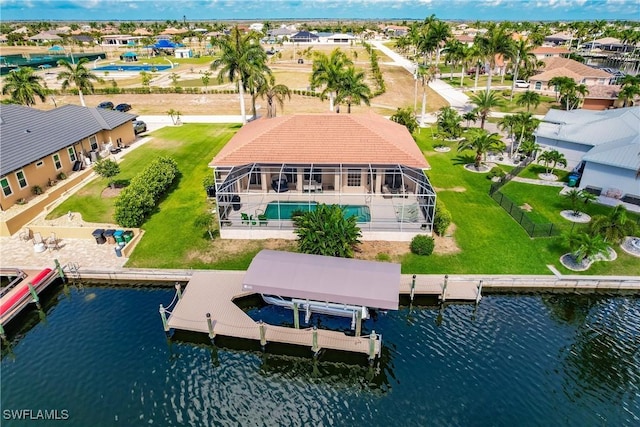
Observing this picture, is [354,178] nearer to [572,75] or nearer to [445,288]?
[445,288]

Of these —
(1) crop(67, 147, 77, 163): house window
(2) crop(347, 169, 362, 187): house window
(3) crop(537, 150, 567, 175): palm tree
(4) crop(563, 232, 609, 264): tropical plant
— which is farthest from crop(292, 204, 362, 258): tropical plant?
(1) crop(67, 147, 77, 163): house window

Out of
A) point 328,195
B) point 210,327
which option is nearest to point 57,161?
point 328,195

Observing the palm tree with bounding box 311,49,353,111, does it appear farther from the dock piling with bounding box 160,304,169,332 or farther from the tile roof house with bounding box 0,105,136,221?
the dock piling with bounding box 160,304,169,332

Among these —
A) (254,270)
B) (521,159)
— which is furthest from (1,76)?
(521,159)

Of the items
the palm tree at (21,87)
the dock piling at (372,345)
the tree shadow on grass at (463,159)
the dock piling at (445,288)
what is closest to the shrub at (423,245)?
the dock piling at (445,288)

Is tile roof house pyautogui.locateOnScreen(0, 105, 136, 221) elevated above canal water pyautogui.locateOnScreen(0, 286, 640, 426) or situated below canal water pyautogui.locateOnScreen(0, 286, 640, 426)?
above

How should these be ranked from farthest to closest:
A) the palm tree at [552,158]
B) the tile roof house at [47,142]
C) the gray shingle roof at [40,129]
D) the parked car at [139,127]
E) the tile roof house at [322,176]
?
the parked car at [139,127]
the palm tree at [552,158]
the gray shingle roof at [40,129]
the tile roof house at [47,142]
the tile roof house at [322,176]

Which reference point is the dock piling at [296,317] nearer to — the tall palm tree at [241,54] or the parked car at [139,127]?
the tall palm tree at [241,54]
